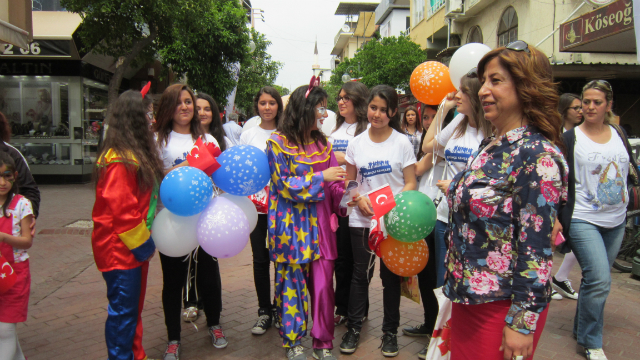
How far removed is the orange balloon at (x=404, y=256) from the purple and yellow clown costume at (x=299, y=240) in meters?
0.42

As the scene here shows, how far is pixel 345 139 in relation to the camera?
4.43m

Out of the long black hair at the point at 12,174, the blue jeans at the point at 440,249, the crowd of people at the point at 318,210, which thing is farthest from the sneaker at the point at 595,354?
the long black hair at the point at 12,174

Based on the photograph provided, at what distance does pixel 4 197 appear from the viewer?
9.31ft

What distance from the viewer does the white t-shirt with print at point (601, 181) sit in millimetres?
3465

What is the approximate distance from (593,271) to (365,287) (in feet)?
5.42

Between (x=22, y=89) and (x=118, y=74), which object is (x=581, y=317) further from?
(x=22, y=89)

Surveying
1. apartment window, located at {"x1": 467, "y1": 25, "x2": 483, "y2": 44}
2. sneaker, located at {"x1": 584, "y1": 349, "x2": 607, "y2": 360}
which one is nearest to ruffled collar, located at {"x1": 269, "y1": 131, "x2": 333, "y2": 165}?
sneaker, located at {"x1": 584, "y1": 349, "x2": 607, "y2": 360}

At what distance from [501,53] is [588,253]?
2283 millimetres

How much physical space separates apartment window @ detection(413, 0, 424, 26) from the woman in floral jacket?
23.5m

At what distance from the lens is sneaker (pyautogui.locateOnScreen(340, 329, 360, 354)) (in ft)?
11.4

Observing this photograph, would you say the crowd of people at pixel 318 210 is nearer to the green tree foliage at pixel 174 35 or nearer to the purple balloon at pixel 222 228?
the purple balloon at pixel 222 228

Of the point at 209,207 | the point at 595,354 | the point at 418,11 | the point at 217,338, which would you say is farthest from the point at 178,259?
the point at 418,11

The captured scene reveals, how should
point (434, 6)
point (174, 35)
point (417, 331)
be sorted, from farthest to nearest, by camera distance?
point (434, 6)
point (174, 35)
point (417, 331)

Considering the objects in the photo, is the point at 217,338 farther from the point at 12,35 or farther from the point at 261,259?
the point at 12,35
